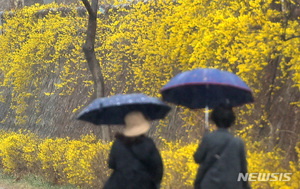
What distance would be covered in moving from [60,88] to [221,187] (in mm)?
16727

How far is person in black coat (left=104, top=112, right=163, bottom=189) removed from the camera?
5406 millimetres

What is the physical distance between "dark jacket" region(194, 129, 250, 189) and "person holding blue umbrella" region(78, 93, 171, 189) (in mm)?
503

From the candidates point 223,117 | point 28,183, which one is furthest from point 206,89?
point 28,183

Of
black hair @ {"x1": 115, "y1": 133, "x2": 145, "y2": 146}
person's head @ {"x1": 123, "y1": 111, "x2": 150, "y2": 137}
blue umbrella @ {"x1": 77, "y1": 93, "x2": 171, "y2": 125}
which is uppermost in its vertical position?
blue umbrella @ {"x1": 77, "y1": 93, "x2": 171, "y2": 125}

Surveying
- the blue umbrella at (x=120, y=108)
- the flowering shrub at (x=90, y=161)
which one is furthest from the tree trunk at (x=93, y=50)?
the blue umbrella at (x=120, y=108)

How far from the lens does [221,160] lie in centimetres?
520

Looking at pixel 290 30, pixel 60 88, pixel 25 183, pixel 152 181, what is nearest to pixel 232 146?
pixel 152 181

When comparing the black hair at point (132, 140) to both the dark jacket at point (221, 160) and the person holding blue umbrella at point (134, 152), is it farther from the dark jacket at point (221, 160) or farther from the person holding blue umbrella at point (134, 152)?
the dark jacket at point (221, 160)

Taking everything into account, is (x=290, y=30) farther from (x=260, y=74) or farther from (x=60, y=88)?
(x=60, y=88)

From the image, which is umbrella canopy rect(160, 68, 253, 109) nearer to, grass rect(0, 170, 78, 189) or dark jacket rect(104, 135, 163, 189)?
dark jacket rect(104, 135, 163, 189)

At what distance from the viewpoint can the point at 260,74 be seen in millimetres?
10258

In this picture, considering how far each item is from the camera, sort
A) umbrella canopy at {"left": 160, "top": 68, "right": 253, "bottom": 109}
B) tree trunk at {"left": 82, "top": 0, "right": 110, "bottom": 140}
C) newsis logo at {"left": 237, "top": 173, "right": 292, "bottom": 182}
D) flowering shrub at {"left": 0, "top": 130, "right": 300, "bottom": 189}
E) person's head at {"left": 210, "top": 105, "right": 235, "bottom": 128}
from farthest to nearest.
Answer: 1. tree trunk at {"left": 82, "top": 0, "right": 110, "bottom": 140}
2. flowering shrub at {"left": 0, "top": 130, "right": 300, "bottom": 189}
3. newsis logo at {"left": 237, "top": 173, "right": 292, "bottom": 182}
4. umbrella canopy at {"left": 160, "top": 68, "right": 253, "bottom": 109}
5. person's head at {"left": 210, "top": 105, "right": 235, "bottom": 128}

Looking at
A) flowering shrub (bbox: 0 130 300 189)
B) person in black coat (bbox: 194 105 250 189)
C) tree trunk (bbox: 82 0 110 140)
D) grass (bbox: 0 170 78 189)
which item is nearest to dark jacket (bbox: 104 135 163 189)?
person in black coat (bbox: 194 105 250 189)

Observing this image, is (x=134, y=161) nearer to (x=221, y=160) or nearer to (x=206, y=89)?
(x=221, y=160)
